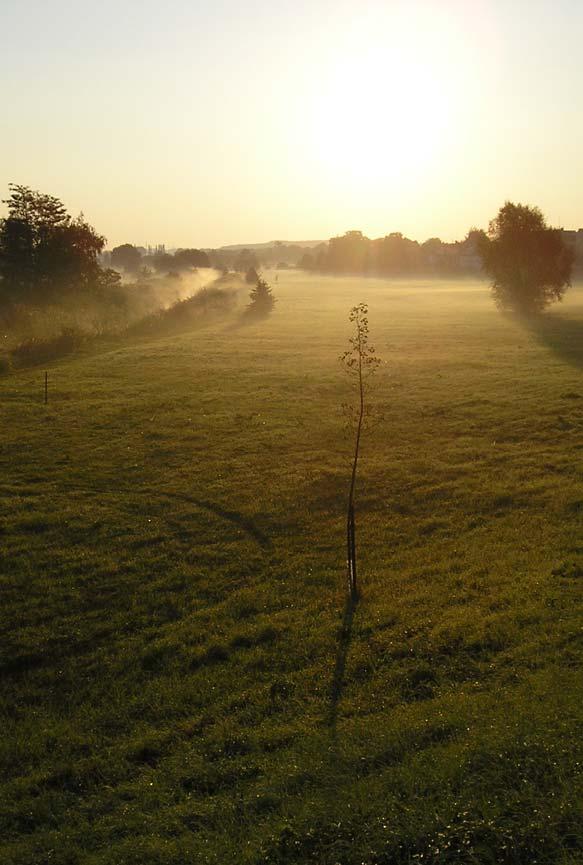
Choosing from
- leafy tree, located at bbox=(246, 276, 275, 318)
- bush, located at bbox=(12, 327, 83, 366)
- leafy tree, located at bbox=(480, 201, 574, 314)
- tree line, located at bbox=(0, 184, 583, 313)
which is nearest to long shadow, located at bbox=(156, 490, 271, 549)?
bush, located at bbox=(12, 327, 83, 366)

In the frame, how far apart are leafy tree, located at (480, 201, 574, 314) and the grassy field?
171 feet

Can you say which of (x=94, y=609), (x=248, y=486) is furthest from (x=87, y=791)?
(x=248, y=486)

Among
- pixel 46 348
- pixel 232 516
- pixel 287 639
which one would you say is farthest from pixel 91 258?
pixel 287 639

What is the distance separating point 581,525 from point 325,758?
12.9m

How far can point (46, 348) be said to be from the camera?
175ft

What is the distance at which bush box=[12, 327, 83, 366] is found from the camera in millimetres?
50562

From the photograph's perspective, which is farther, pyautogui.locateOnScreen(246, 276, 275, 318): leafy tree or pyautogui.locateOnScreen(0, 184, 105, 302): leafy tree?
pyautogui.locateOnScreen(246, 276, 275, 318): leafy tree

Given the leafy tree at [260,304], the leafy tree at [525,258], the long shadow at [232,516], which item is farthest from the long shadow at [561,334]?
the long shadow at [232,516]

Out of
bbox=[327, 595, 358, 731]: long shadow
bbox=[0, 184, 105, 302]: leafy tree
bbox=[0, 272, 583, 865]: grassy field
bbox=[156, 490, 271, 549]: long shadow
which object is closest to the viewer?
bbox=[0, 272, 583, 865]: grassy field

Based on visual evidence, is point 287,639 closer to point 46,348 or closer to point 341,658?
point 341,658

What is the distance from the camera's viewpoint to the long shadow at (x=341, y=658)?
12.7 metres

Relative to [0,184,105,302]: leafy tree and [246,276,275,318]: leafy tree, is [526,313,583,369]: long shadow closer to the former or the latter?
[246,276,275,318]: leafy tree

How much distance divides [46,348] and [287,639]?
44318 mm

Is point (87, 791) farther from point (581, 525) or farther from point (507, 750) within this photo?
point (581, 525)
